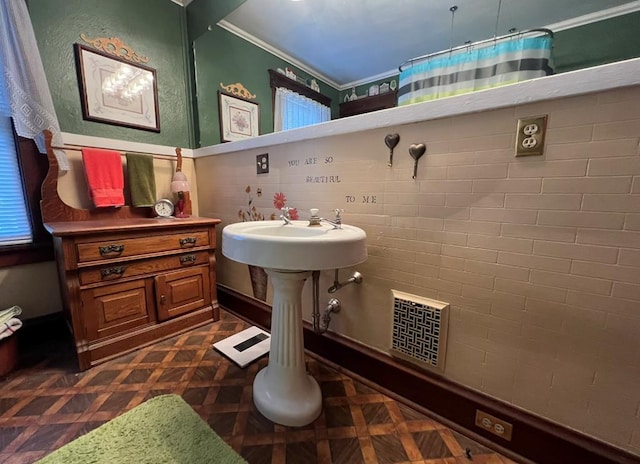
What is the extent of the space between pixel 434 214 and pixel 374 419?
865 mm

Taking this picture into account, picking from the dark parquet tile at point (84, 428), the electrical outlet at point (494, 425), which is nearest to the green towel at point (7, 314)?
the dark parquet tile at point (84, 428)

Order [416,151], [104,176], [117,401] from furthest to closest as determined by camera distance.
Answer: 1. [104,176]
2. [117,401]
3. [416,151]

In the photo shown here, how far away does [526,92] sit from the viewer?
2.48 feet

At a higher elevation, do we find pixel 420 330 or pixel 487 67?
pixel 487 67

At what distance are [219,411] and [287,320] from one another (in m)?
0.49

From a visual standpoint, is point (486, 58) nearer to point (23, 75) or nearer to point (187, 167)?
point (187, 167)

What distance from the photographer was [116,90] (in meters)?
1.64

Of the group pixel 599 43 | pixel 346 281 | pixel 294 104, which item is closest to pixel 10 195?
pixel 346 281

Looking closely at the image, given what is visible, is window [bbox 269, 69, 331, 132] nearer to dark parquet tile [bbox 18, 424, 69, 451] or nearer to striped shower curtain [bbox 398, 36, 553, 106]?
striped shower curtain [bbox 398, 36, 553, 106]

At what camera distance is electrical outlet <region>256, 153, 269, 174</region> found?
1.54m

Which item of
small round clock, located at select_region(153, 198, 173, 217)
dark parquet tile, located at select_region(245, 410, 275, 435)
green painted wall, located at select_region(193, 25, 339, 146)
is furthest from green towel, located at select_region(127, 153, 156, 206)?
dark parquet tile, located at select_region(245, 410, 275, 435)

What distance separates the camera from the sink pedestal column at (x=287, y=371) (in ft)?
3.21

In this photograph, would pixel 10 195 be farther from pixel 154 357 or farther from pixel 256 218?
pixel 256 218

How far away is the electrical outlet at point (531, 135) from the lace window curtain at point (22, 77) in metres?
2.17
